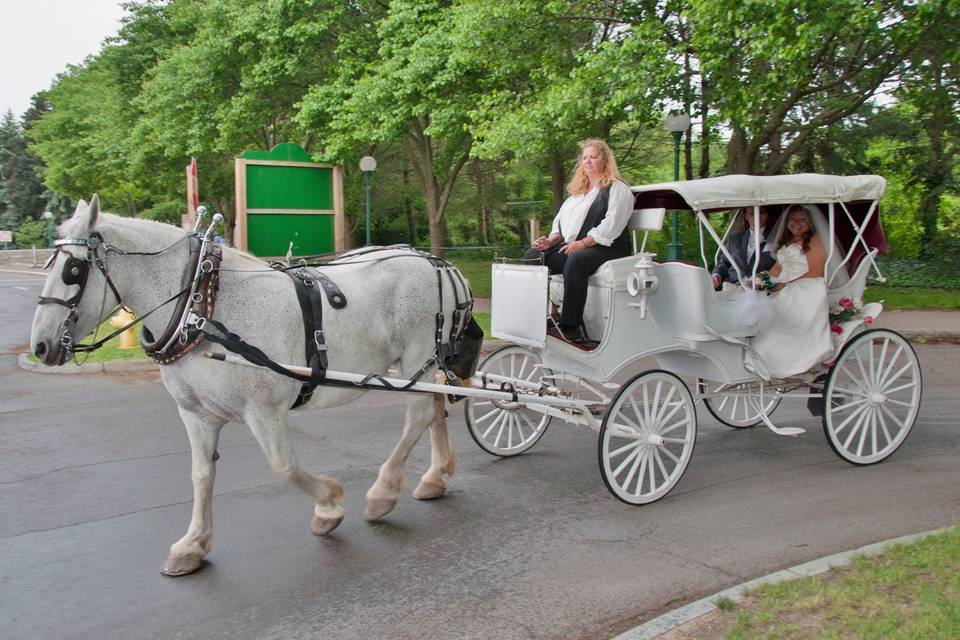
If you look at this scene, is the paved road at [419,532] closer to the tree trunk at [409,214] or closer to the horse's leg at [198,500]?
the horse's leg at [198,500]

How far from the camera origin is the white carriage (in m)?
5.75

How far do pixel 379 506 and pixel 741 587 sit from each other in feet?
7.66

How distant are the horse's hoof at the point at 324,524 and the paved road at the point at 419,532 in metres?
0.07

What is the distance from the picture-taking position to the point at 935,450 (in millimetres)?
6945

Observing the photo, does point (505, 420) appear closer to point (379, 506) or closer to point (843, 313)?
point (379, 506)

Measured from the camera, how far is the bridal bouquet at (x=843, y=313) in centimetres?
668

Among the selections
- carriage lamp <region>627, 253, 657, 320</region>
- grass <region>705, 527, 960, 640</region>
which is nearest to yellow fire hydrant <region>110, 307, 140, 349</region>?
carriage lamp <region>627, 253, 657, 320</region>

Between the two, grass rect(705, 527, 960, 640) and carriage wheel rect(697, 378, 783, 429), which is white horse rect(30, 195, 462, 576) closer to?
grass rect(705, 527, 960, 640)

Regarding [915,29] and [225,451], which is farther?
[915,29]

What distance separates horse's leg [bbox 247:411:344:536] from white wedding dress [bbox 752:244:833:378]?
3.68m

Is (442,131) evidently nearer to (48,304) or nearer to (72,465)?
(72,465)

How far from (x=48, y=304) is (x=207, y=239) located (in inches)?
34.7

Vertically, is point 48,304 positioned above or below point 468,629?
above

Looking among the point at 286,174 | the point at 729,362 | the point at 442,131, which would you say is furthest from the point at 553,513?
the point at 442,131
